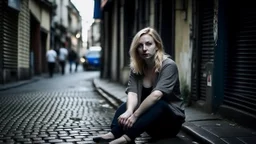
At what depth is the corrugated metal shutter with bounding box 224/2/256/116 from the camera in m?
5.60

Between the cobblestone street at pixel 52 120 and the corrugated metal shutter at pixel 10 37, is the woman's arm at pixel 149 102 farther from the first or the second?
the corrugated metal shutter at pixel 10 37

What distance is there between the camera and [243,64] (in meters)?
5.91

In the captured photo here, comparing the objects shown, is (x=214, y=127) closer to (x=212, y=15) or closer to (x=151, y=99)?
(x=151, y=99)

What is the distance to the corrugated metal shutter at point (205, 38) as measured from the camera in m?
7.07

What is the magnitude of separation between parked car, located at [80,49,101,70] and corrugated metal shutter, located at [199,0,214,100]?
25.2 metres

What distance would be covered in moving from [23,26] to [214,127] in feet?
46.9

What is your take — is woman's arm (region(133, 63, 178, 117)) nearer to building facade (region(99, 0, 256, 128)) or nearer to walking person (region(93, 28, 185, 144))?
walking person (region(93, 28, 185, 144))

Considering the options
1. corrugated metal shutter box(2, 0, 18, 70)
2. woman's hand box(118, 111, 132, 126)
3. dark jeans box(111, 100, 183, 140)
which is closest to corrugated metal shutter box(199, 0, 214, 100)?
dark jeans box(111, 100, 183, 140)

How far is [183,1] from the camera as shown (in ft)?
27.5

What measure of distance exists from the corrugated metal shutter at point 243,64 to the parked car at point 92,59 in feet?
86.6

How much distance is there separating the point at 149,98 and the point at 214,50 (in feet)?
9.11

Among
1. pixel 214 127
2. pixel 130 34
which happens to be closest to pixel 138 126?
pixel 214 127

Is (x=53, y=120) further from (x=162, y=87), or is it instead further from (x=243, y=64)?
(x=243, y=64)

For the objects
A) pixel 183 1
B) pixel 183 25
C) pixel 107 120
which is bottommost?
pixel 107 120
